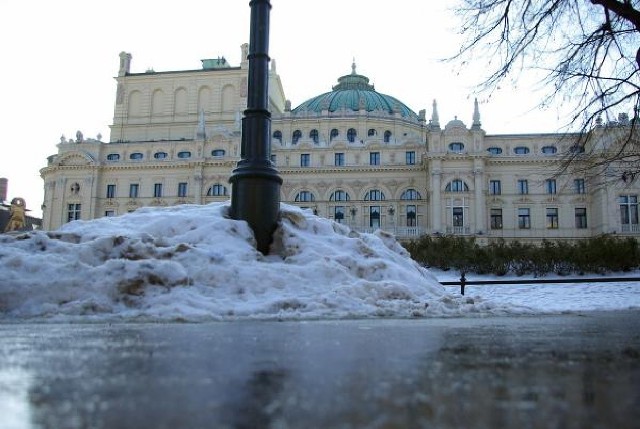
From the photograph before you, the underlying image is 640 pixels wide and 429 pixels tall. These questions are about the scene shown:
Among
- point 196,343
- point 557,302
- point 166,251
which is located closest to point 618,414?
point 196,343

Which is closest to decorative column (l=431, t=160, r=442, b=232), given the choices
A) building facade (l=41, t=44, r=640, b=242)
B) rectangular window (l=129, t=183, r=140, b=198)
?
building facade (l=41, t=44, r=640, b=242)

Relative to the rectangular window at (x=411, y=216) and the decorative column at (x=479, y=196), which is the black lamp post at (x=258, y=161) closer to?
the decorative column at (x=479, y=196)

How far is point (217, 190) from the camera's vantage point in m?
53.4

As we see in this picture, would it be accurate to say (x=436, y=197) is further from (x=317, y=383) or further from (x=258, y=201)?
(x=317, y=383)

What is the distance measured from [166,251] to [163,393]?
534cm

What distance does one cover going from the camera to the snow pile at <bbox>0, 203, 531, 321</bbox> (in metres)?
5.46

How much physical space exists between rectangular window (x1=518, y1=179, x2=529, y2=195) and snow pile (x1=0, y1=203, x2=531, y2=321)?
4511 cm

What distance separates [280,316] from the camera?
Result: 5.31 m

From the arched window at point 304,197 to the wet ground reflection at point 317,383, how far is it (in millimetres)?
49344

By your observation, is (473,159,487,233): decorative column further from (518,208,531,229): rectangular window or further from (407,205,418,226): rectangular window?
(407,205,418,226): rectangular window

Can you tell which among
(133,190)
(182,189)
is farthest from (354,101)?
(133,190)

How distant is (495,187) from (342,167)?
47.7ft

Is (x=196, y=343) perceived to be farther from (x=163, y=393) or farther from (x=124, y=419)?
(x=124, y=419)

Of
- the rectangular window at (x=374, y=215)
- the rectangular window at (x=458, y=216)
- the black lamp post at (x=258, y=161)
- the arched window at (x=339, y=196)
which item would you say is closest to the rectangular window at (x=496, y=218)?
the rectangular window at (x=458, y=216)
